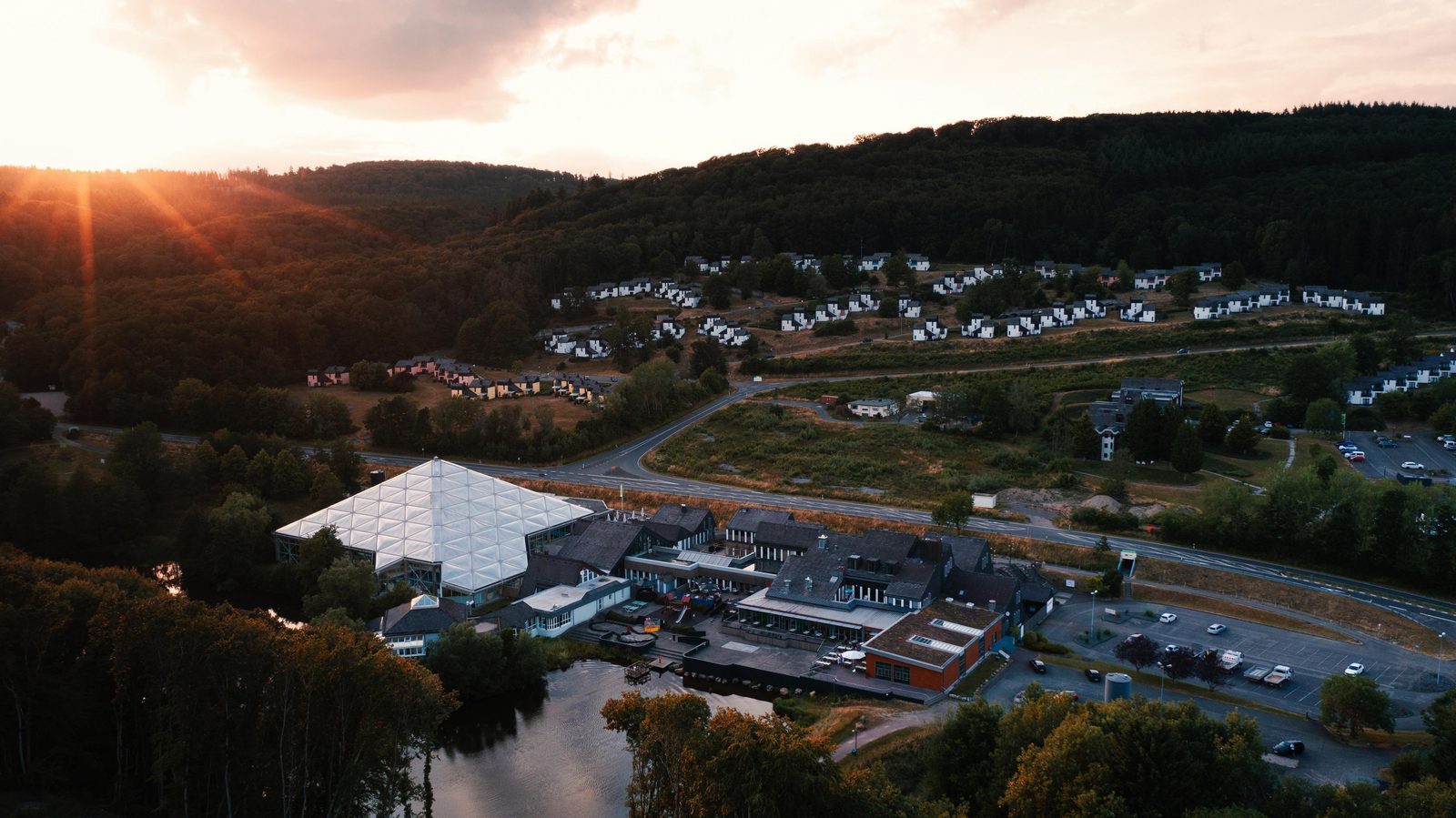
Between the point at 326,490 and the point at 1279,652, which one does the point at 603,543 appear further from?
the point at 1279,652

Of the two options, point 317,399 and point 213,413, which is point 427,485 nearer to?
point 317,399

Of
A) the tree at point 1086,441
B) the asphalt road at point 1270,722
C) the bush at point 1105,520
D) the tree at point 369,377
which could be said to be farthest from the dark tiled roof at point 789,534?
the tree at point 369,377

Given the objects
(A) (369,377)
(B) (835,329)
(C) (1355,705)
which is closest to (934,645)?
(C) (1355,705)

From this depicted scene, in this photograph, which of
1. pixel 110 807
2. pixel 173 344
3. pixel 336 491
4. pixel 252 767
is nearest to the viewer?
pixel 252 767

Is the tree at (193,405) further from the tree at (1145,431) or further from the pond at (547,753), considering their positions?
the tree at (1145,431)

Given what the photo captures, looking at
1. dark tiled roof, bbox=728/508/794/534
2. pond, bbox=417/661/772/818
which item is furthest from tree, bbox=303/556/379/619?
dark tiled roof, bbox=728/508/794/534

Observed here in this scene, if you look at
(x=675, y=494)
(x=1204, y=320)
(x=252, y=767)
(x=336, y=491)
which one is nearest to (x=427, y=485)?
(x=336, y=491)

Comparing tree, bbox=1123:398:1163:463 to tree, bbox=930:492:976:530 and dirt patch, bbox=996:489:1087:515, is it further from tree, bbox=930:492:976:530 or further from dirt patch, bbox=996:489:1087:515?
tree, bbox=930:492:976:530
